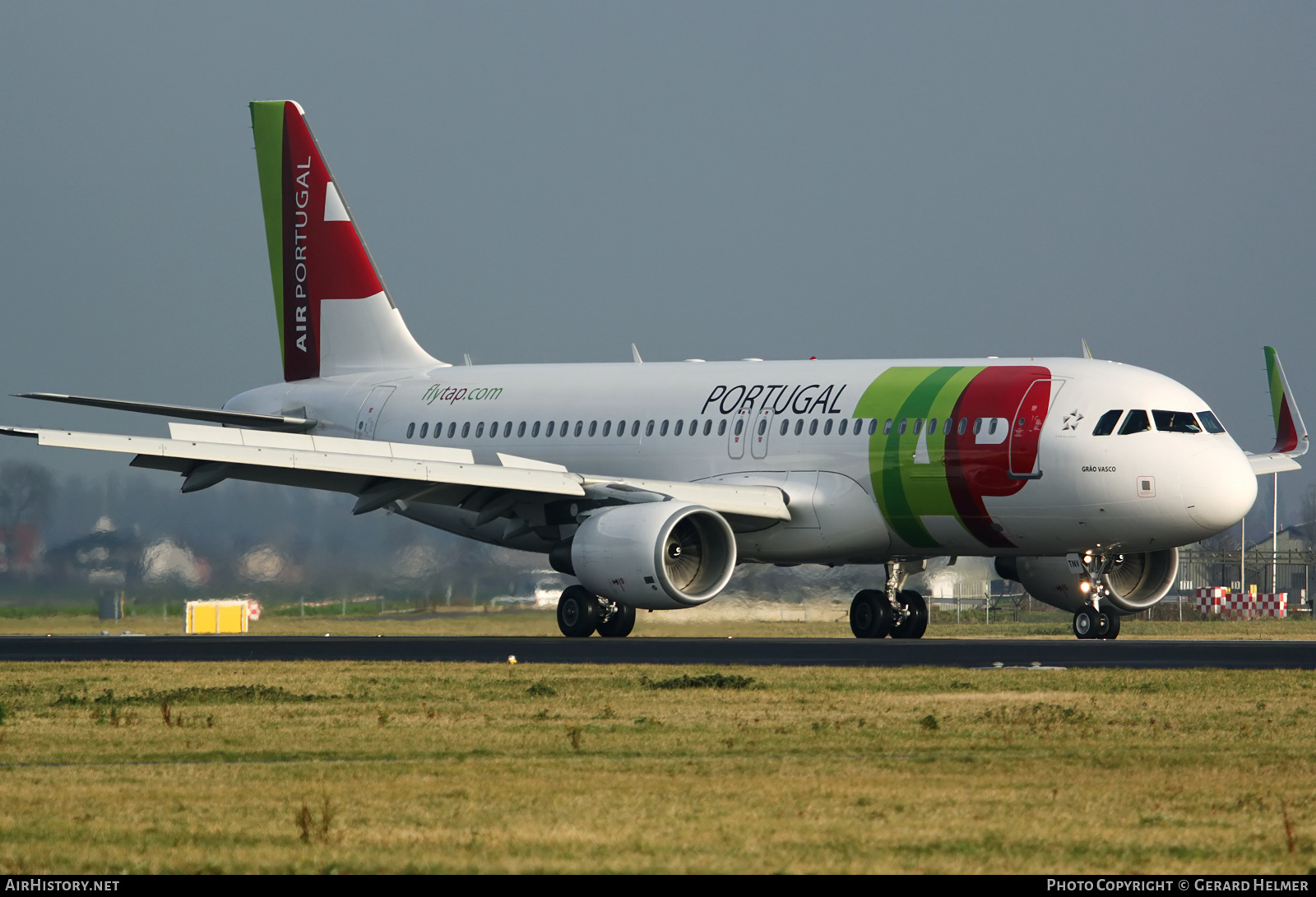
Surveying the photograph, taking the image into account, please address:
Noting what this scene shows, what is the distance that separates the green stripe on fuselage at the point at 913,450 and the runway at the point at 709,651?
203 centimetres

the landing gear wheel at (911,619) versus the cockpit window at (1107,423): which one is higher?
the cockpit window at (1107,423)

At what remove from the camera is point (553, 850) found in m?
9.65

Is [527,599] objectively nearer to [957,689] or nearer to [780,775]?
[957,689]

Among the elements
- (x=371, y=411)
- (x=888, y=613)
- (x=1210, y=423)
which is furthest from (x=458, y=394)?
(x=1210, y=423)

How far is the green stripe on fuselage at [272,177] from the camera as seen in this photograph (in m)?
40.7

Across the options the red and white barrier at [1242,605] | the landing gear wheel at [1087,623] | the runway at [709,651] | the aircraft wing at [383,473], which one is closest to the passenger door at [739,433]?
the aircraft wing at [383,473]

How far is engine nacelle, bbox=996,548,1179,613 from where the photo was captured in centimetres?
3150

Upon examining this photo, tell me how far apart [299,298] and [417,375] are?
330cm

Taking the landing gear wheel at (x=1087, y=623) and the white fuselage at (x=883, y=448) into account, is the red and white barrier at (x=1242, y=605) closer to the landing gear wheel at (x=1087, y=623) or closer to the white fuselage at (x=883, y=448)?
the landing gear wheel at (x=1087, y=623)

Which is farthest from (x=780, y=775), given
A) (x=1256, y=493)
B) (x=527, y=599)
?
(x=527, y=599)

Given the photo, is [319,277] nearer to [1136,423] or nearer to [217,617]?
[217,617]

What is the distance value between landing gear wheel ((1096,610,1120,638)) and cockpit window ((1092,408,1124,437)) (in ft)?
11.4

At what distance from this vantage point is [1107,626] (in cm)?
3089

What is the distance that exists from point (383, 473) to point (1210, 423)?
12573 mm
